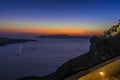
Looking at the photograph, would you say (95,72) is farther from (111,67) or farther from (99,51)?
(99,51)

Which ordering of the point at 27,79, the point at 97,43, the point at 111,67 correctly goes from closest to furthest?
the point at 111,67 < the point at 27,79 < the point at 97,43

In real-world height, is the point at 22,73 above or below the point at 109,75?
below

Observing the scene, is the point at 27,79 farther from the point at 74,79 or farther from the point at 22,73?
the point at 74,79

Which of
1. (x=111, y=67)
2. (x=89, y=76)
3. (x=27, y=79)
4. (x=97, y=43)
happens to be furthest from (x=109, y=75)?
(x=97, y=43)

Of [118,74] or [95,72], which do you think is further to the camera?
[118,74]

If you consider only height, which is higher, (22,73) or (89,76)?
(89,76)

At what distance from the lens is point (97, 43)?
45.2 meters

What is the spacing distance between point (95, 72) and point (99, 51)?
3609 centimetres

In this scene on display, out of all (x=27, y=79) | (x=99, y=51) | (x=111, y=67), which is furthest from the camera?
(x=99, y=51)

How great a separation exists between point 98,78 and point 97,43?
39.5 m

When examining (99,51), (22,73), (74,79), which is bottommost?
(22,73)

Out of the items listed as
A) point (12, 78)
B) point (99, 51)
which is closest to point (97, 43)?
point (99, 51)

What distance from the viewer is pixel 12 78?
48969 mm

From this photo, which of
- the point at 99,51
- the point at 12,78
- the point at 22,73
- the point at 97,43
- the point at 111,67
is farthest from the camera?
the point at 22,73
